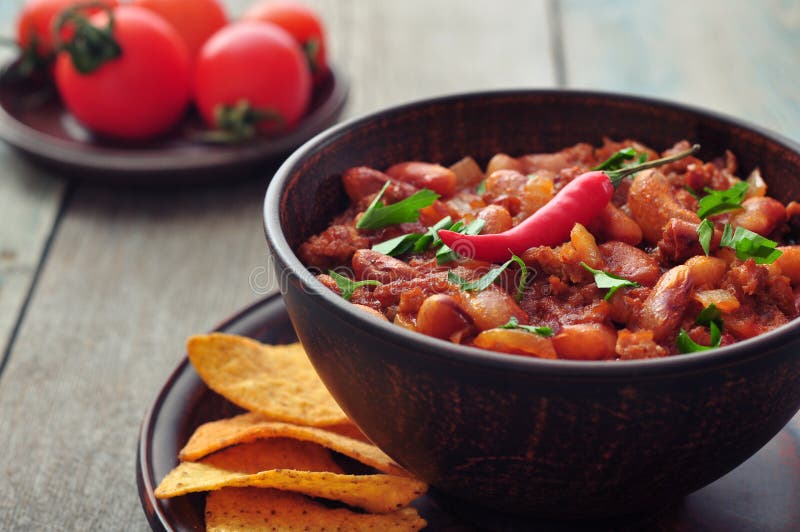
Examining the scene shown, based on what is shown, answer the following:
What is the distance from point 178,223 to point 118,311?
2.19 feet

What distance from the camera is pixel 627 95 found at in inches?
110

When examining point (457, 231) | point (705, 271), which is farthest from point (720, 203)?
point (457, 231)

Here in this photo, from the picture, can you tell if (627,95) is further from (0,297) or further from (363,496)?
(0,297)

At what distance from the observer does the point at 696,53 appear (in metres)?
5.26

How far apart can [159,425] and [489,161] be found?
125 cm

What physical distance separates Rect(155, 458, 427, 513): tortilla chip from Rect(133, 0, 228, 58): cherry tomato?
3195 mm

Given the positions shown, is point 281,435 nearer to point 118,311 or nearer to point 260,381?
point 260,381

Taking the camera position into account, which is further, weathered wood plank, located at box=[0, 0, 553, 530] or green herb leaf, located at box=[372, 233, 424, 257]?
weathered wood plank, located at box=[0, 0, 553, 530]

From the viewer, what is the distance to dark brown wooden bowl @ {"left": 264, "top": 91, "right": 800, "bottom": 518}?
1.67 m

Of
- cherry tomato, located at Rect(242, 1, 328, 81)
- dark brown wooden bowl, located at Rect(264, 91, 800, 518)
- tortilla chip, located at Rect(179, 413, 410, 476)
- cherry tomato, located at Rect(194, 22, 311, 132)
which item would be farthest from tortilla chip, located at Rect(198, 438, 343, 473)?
cherry tomato, located at Rect(242, 1, 328, 81)

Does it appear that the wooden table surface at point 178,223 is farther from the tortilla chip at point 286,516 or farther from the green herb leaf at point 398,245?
the green herb leaf at point 398,245

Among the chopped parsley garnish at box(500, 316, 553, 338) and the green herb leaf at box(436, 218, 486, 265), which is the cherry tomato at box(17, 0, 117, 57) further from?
the chopped parsley garnish at box(500, 316, 553, 338)

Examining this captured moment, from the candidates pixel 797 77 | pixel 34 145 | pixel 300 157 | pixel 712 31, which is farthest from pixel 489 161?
pixel 712 31

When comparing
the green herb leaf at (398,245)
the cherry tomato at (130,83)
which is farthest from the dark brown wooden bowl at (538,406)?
the cherry tomato at (130,83)
